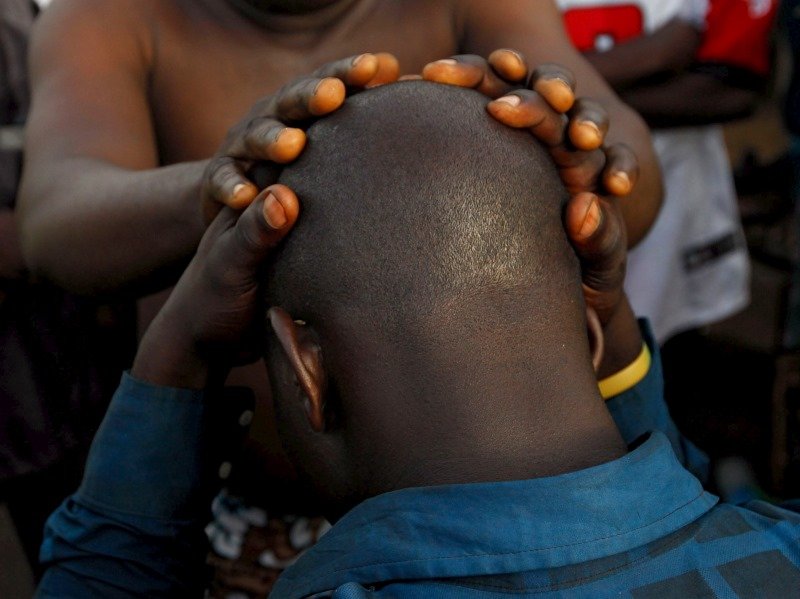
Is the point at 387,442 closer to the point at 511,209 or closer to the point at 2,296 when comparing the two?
the point at 511,209

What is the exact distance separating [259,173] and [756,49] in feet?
6.39

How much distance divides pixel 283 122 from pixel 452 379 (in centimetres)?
35

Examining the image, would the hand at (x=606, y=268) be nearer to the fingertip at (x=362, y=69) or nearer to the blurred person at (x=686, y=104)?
the fingertip at (x=362, y=69)

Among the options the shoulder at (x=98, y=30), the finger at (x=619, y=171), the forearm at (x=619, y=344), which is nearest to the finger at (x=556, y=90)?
the finger at (x=619, y=171)

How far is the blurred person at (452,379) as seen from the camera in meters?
0.86

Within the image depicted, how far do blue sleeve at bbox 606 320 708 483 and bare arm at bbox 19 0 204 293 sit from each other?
0.60 metres

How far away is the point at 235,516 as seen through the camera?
4.91ft

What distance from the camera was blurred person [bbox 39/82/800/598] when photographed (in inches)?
33.9

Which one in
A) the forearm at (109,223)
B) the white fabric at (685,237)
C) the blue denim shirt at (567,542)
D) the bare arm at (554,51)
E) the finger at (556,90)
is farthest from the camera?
the white fabric at (685,237)

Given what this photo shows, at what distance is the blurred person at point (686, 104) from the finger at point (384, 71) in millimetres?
1578

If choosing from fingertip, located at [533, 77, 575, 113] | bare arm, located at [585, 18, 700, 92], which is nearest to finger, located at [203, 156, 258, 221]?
fingertip, located at [533, 77, 575, 113]

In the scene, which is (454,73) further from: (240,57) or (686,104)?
(686,104)

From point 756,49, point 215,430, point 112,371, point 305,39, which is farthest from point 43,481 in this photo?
point 756,49

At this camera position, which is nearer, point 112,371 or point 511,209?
point 511,209
